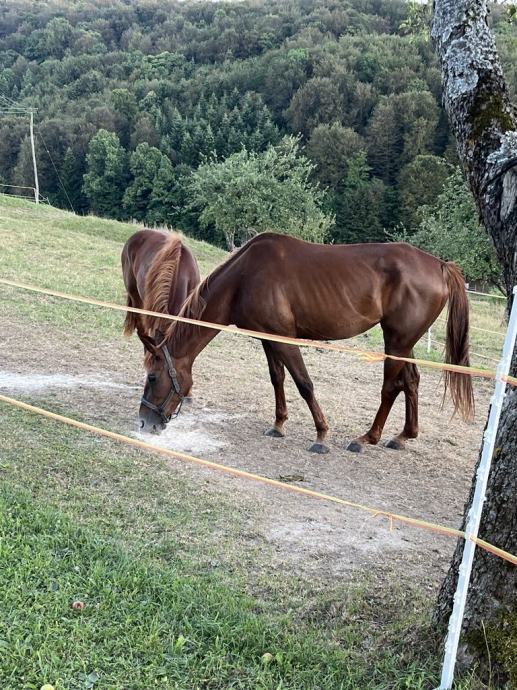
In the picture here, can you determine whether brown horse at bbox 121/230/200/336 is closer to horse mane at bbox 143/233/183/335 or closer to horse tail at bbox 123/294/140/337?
horse mane at bbox 143/233/183/335

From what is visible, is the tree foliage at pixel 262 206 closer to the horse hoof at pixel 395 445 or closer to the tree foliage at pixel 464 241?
the tree foliage at pixel 464 241

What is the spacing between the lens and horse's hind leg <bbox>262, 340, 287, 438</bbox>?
5.43 m

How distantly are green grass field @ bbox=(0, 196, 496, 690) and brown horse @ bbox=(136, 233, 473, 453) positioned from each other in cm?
153

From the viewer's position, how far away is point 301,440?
5371mm

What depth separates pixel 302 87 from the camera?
5731 cm

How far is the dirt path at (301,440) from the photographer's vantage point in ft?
11.4

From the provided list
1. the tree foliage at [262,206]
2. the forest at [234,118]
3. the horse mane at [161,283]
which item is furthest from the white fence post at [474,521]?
the forest at [234,118]

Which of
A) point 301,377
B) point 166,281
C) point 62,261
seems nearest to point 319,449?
point 301,377

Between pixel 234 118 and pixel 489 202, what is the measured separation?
192ft

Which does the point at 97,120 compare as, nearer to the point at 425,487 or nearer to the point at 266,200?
the point at 266,200

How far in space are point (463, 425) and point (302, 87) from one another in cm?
5696

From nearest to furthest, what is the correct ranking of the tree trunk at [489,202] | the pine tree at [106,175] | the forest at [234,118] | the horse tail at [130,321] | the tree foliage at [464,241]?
the tree trunk at [489,202], the horse tail at [130,321], the tree foliage at [464,241], the forest at [234,118], the pine tree at [106,175]

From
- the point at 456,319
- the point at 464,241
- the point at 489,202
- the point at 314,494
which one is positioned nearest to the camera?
the point at 489,202

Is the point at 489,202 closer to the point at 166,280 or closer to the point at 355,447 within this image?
the point at 355,447
